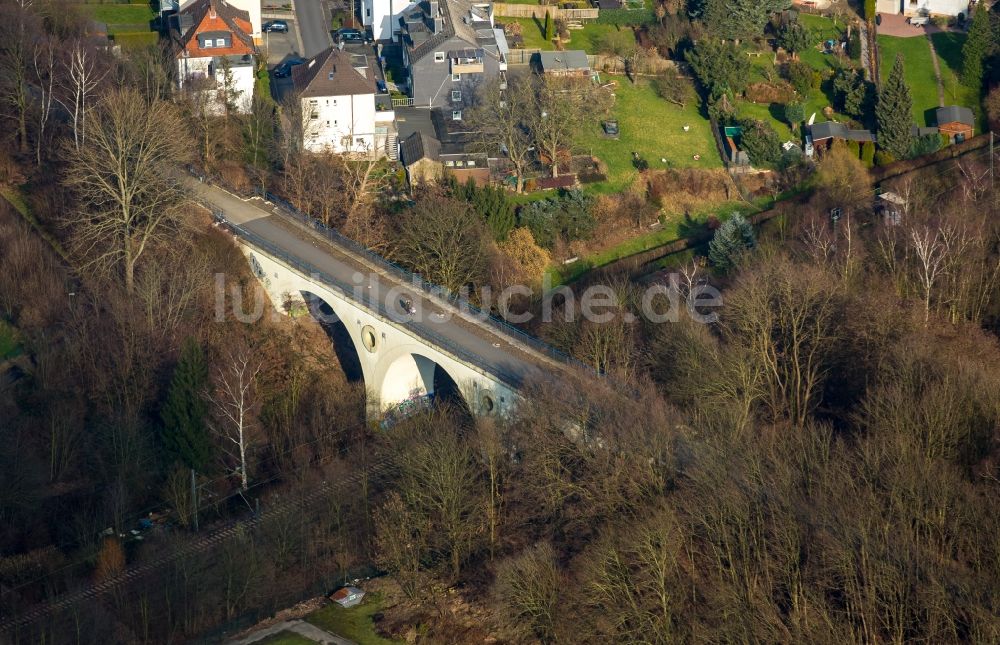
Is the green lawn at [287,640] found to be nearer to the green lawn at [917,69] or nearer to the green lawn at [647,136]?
the green lawn at [647,136]

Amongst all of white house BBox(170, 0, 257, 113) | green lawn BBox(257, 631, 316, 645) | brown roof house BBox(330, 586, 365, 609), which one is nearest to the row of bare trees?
brown roof house BBox(330, 586, 365, 609)

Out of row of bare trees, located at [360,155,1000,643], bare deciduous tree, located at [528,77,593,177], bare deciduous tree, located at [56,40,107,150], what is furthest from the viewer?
bare deciduous tree, located at [528,77,593,177]

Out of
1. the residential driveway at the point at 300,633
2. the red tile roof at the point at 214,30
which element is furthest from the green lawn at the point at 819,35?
the residential driveway at the point at 300,633

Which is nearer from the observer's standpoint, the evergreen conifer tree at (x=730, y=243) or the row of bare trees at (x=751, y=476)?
the row of bare trees at (x=751, y=476)

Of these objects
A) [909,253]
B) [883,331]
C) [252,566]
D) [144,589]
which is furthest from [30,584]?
[909,253]

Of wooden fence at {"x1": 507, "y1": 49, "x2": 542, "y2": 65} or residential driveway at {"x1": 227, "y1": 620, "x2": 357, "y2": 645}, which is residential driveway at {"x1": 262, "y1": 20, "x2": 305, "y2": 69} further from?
residential driveway at {"x1": 227, "y1": 620, "x2": 357, "y2": 645}

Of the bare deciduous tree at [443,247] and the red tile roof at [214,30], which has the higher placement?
the red tile roof at [214,30]

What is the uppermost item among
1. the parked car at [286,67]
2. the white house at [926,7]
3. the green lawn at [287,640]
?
the white house at [926,7]

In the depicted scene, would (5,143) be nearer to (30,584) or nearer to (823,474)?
(30,584)
